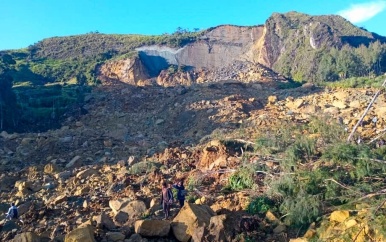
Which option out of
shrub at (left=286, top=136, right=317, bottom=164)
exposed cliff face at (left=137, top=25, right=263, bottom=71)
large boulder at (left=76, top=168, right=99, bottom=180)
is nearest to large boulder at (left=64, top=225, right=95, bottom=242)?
shrub at (left=286, top=136, right=317, bottom=164)

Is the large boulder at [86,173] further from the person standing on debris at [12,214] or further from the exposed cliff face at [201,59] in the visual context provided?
the exposed cliff face at [201,59]

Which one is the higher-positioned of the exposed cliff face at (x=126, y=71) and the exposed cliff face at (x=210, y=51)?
the exposed cliff face at (x=210, y=51)

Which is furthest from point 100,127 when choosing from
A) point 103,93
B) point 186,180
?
point 186,180

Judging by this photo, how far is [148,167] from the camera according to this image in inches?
373

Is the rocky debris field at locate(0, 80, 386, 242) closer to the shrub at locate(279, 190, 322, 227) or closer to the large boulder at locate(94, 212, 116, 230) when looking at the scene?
the large boulder at locate(94, 212, 116, 230)

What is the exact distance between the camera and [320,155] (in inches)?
274

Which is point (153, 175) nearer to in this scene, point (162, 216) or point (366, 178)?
point (162, 216)

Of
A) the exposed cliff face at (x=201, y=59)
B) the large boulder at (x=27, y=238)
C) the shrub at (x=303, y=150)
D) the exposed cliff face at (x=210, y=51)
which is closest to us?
the large boulder at (x=27, y=238)

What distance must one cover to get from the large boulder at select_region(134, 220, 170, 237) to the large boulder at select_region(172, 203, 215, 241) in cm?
14

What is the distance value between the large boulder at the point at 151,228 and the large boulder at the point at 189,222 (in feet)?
0.47

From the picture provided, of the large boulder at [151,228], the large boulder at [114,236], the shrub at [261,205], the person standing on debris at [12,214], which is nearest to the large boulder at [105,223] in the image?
the large boulder at [114,236]

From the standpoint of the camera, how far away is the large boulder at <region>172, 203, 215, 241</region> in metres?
5.52

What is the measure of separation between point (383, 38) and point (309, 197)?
183 ft

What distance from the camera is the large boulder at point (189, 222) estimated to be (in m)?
5.52
